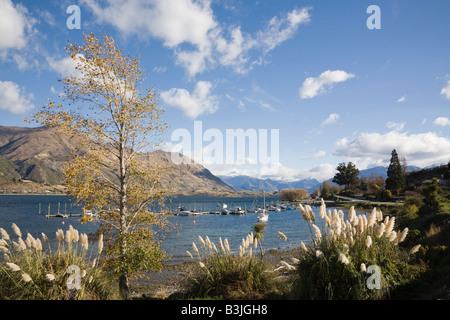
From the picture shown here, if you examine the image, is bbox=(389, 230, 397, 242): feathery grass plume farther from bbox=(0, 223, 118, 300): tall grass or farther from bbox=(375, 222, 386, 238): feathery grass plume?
bbox=(0, 223, 118, 300): tall grass

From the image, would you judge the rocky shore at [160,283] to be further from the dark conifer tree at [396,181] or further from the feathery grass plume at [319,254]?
the dark conifer tree at [396,181]

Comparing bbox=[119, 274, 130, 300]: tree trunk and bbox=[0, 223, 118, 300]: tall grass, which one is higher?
bbox=[0, 223, 118, 300]: tall grass

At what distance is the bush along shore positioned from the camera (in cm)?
755

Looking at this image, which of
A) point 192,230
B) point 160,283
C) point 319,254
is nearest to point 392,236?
point 319,254

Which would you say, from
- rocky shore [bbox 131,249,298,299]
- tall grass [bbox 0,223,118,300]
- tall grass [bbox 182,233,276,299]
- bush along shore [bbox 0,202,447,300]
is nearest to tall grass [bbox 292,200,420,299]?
bush along shore [bbox 0,202,447,300]

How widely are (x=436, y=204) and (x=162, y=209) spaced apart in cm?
3509

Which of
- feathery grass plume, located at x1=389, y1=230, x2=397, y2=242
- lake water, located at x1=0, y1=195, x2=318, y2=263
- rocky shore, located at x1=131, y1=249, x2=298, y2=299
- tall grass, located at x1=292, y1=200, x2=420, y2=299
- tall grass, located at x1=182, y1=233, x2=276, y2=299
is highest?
feathery grass plume, located at x1=389, y1=230, x2=397, y2=242

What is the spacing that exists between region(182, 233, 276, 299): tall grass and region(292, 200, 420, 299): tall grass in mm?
1391

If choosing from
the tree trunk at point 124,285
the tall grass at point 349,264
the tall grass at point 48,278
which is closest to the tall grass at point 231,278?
the tall grass at point 349,264

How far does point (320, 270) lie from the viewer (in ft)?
25.7

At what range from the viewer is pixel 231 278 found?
9.38m

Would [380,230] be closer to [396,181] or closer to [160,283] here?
[160,283]
